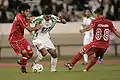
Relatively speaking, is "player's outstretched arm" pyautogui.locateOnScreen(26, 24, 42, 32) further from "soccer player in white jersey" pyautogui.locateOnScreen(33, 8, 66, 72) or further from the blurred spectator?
the blurred spectator

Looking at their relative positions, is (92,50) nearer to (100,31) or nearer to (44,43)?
(100,31)

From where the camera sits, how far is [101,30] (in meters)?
15.9

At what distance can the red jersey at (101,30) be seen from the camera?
625 inches

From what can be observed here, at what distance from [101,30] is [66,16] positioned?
12266 millimetres

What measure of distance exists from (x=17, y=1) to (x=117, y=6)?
5.34 meters

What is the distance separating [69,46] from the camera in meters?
28.4

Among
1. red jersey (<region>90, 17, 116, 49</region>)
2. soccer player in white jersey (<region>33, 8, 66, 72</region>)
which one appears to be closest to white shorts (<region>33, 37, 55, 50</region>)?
soccer player in white jersey (<region>33, 8, 66, 72</region>)

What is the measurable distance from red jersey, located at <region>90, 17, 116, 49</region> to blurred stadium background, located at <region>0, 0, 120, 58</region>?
38.5 feet

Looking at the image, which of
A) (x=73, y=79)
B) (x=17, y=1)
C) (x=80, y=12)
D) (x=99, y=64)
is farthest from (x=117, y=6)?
(x=73, y=79)

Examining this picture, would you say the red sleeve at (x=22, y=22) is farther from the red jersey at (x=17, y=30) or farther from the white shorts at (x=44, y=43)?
the white shorts at (x=44, y=43)

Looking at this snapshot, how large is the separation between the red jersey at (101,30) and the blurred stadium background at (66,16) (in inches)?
462

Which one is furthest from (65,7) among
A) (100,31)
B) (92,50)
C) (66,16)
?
(100,31)

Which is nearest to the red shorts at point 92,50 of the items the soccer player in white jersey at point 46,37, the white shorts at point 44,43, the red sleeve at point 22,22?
the soccer player in white jersey at point 46,37

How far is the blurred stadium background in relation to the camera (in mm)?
27969
